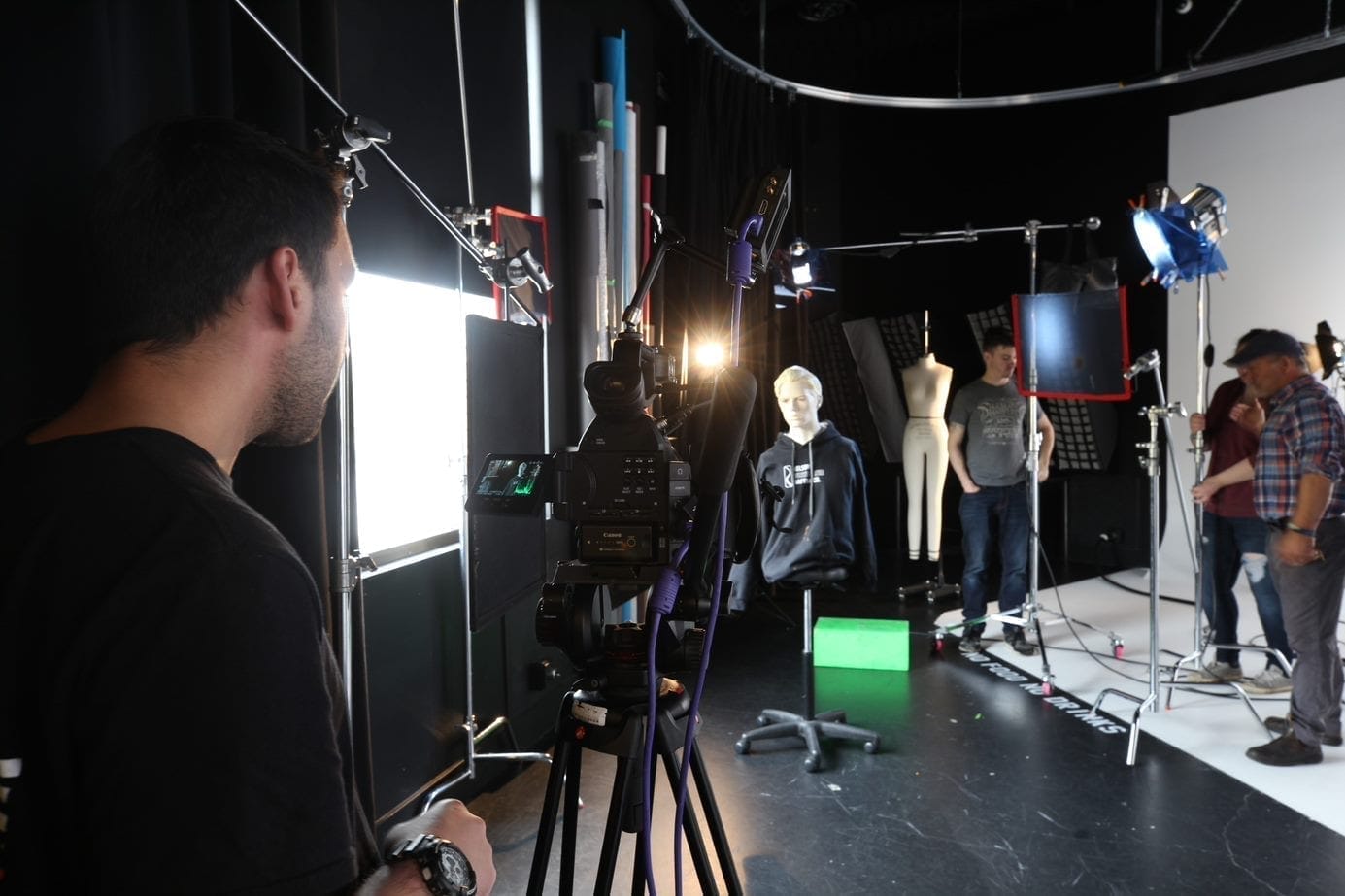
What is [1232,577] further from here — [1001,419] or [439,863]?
[439,863]

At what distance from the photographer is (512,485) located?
52.0 inches

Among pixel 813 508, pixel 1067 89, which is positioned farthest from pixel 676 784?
pixel 1067 89

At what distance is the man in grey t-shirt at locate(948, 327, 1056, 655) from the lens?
4.34 meters

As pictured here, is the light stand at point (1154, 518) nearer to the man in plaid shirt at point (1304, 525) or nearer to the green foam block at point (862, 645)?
the man in plaid shirt at point (1304, 525)

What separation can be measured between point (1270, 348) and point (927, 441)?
262 cm

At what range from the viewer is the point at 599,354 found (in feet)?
11.5

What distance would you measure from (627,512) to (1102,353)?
10.9ft

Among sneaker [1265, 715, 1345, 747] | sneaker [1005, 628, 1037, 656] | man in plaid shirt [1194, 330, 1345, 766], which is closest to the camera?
man in plaid shirt [1194, 330, 1345, 766]

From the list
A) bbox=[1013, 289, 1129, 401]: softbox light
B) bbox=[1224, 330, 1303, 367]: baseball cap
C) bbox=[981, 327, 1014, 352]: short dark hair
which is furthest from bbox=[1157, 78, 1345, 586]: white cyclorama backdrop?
bbox=[1224, 330, 1303, 367]: baseball cap

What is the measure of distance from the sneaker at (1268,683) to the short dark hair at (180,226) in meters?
4.21

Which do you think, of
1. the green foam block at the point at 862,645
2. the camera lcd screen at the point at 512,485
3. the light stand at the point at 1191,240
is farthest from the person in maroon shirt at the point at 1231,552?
the camera lcd screen at the point at 512,485

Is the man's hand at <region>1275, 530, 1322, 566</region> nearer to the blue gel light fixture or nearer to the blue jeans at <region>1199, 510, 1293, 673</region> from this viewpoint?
the blue jeans at <region>1199, 510, 1293, 673</region>

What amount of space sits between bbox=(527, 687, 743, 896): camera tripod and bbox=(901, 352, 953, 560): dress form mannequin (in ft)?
14.2

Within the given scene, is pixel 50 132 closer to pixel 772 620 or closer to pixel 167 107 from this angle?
pixel 167 107
